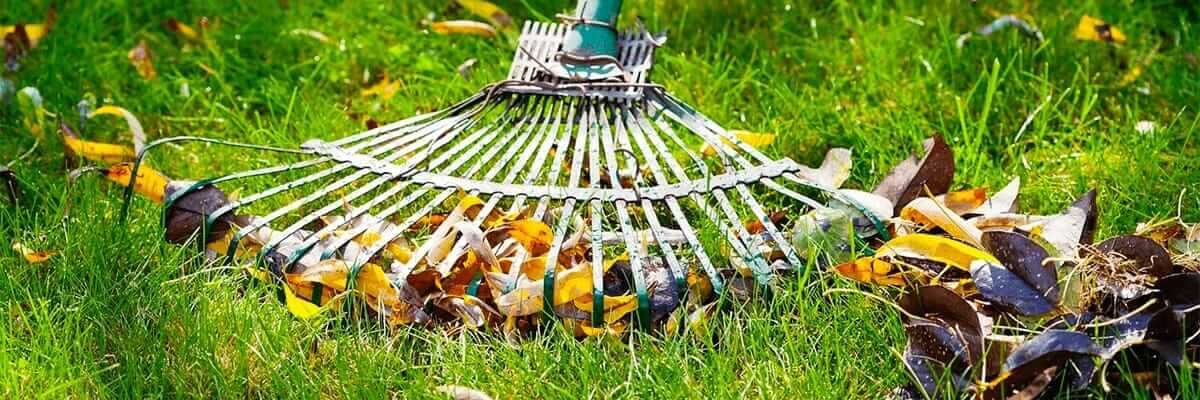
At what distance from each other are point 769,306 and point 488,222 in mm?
495

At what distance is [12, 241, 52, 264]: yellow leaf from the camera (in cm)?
211

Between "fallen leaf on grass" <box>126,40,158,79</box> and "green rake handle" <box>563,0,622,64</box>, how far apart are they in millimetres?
1064

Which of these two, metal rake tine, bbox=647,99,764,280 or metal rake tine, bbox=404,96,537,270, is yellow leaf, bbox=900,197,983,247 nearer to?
metal rake tine, bbox=647,99,764,280

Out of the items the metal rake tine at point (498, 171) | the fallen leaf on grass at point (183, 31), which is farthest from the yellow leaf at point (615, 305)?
the fallen leaf on grass at point (183, 31)

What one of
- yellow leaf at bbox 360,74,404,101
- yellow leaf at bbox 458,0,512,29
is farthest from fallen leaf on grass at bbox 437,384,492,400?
yellow leaf at bbox 458,0,512,29

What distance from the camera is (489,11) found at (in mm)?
3219

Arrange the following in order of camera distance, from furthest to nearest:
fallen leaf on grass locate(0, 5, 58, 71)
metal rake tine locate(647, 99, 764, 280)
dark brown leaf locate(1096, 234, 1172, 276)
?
fallen leaf on grass locate(0, 5, 58, 71), metal rake tine locate(647, 99, 764, 280), dark brown leaf locate(1096, 234, 1172, 276)

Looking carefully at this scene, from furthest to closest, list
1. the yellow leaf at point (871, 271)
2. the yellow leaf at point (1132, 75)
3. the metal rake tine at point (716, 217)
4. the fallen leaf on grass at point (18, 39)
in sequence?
the fallen leaf on grass at point (18, 39) → the yellow leaf at point (1132, 75) → the metal rake tine at point (716, 217) → the yellow leaf at point (871, 271)

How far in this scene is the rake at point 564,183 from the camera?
206 cm

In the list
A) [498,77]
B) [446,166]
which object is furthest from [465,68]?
[446,166]

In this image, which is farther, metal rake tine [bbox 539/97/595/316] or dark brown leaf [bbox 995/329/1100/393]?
metal rake tine [bbox 539/97/595/316]

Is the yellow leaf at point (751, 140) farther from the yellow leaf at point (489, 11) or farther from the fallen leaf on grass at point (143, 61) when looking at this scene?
the fallen leaf on grass at point (143, 61)

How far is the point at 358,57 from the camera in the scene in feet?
10.2

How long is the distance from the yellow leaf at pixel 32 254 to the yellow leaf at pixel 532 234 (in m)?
0.71
